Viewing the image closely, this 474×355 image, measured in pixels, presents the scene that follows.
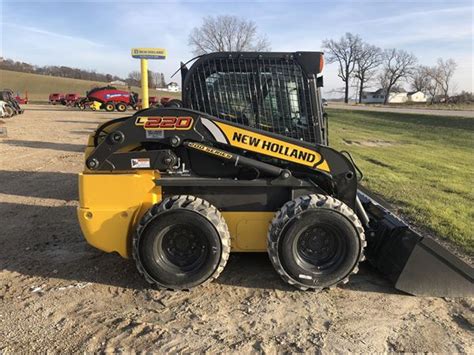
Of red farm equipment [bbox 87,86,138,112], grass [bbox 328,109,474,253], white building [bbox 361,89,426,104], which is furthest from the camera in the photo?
white building [bbox 361,89,426,104]

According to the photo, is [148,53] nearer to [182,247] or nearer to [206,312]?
[182,247]

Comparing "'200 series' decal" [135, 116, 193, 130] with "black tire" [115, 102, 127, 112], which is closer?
"'200 series' decal" [135, 116, 193, 130]

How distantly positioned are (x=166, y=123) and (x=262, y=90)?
3.27 ft

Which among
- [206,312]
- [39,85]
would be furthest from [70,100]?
[206,312]

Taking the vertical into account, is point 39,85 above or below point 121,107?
above

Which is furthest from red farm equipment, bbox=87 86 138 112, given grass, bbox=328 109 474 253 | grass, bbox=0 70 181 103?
grass, bbox=0 70 181 103

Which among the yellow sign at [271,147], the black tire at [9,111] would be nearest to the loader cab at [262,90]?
the yellow sign at [271,147]

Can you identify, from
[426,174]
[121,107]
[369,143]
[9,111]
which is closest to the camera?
[426,174]

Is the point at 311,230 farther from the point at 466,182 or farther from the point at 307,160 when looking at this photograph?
the point at 466,182

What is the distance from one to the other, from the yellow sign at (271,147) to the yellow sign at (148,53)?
981 cm

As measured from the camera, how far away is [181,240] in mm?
4184

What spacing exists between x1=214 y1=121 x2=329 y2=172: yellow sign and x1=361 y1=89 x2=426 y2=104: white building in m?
106

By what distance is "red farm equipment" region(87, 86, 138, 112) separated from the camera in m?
35.3

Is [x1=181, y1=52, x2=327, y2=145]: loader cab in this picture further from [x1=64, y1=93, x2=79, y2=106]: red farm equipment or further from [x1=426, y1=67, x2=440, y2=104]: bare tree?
[x1=426, y1=67, x2=440, y2=104]: bare tree
